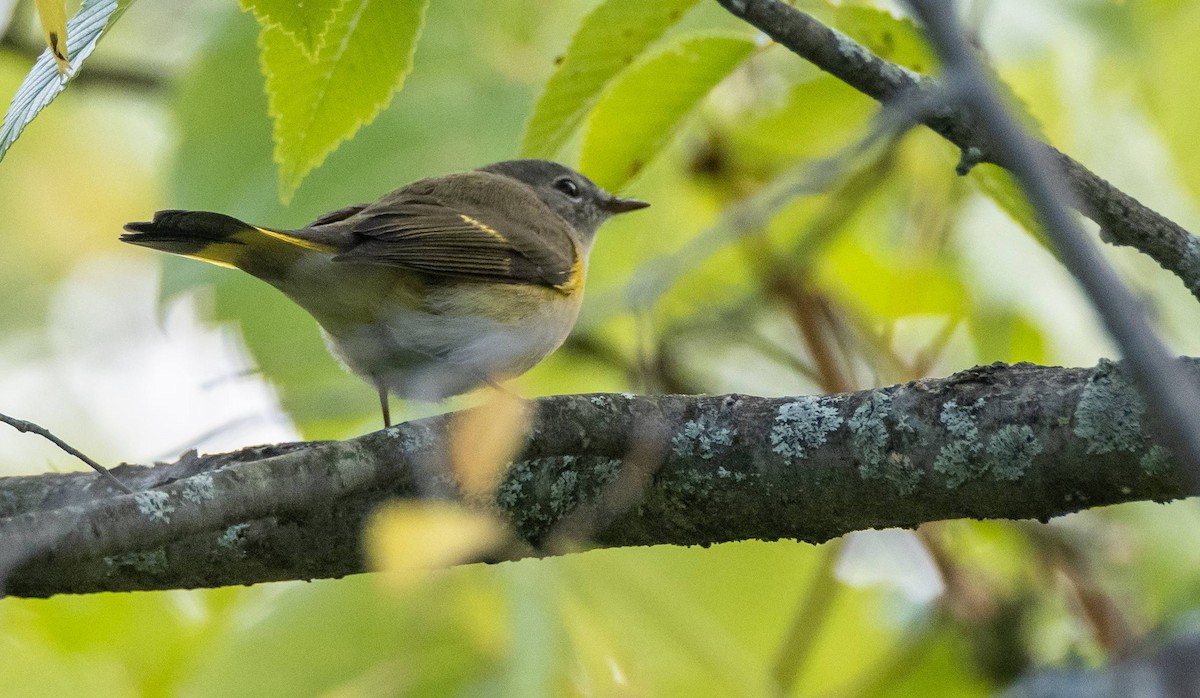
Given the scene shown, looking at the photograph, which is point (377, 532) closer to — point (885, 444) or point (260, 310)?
point (885, 444)

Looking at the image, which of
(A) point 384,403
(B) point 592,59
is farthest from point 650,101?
(A) point 384,403

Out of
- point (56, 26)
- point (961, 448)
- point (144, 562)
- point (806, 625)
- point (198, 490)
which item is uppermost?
point (56, 26)

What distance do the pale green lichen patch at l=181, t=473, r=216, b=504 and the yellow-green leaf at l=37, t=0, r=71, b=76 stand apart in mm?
766

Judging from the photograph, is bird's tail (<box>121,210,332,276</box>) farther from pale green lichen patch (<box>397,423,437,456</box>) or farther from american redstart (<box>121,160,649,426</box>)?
pale green lichen patch (<box>397,423,437,456</box>)

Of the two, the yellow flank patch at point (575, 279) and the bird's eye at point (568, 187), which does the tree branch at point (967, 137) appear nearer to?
the yellow flank patch at point (575, 279)

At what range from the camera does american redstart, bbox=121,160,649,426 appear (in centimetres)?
365

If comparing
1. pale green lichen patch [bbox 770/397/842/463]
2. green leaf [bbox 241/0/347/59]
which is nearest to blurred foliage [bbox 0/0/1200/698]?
green leaf [bbox 241/0/347/59]

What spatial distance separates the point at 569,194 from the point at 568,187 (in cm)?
6

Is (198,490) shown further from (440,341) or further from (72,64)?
Result: (440,341)

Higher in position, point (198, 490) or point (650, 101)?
point (650, 101)

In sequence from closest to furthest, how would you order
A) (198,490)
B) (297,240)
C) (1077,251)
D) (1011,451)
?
(1077,251), (198,490), (1011,451), (297,240)

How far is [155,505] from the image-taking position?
202 cm

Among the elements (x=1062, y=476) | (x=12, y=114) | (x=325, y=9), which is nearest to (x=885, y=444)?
(x=1062, y=476)

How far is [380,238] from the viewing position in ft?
12.7
